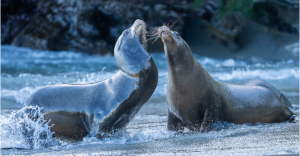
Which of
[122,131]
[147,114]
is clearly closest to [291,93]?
[147,114]

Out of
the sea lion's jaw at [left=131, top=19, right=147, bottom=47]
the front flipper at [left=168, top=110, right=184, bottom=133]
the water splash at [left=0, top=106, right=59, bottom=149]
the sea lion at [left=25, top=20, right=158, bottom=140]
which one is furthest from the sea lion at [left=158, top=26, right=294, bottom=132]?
the water splash at [left=0, top=106, right=59, bottom=149]

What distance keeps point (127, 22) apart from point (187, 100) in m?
13.1

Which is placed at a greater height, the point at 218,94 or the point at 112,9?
the point at 112,9

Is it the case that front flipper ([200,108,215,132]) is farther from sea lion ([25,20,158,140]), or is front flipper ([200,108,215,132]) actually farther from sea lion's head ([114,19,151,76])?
sea lion's head ([114,19,151,76])

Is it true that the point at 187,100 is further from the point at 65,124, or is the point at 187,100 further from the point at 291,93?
the point at 291,93

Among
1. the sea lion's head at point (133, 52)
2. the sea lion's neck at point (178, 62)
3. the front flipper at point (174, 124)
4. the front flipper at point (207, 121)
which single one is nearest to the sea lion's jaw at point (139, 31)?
the sea lion's head at point (133, 52)

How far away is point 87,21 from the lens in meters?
17.6

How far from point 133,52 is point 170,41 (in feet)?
1.91

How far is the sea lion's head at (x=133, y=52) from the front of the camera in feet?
14.3

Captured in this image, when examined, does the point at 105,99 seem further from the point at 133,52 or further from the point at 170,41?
the point at 170,41

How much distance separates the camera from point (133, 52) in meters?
4.43

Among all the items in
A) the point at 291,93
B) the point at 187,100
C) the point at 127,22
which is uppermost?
the point at 127,22

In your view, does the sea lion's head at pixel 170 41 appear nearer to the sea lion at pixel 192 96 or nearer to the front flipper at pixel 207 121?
the sea lion at pixel 192 96

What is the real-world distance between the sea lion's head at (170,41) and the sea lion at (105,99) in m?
0.40
